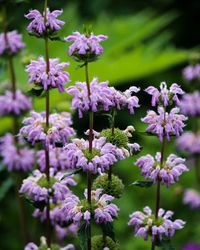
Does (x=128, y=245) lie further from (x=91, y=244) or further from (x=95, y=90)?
(x=95, y=90)

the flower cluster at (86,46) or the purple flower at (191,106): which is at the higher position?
the flower cluster at (86,46)

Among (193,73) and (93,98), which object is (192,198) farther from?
(93,98)

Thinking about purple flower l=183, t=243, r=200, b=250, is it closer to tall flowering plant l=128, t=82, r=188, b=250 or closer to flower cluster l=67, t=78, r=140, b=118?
tall flowering plant l=128, t=82, r=188, b=250

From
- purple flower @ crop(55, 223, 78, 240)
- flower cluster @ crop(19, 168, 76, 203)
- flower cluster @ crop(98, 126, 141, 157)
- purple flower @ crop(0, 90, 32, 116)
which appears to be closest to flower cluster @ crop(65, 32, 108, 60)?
flower cluster @ crop(98, 126, 141, 157)

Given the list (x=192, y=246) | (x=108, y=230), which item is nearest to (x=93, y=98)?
(x=108, y=230)

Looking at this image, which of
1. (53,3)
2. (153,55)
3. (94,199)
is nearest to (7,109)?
(94,199)

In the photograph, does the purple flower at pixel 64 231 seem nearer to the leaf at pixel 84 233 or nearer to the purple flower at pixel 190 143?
the leaf at pixel 84 233

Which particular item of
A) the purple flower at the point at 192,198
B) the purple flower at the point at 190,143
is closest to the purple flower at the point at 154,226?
the purple flower at the point at 192,198
